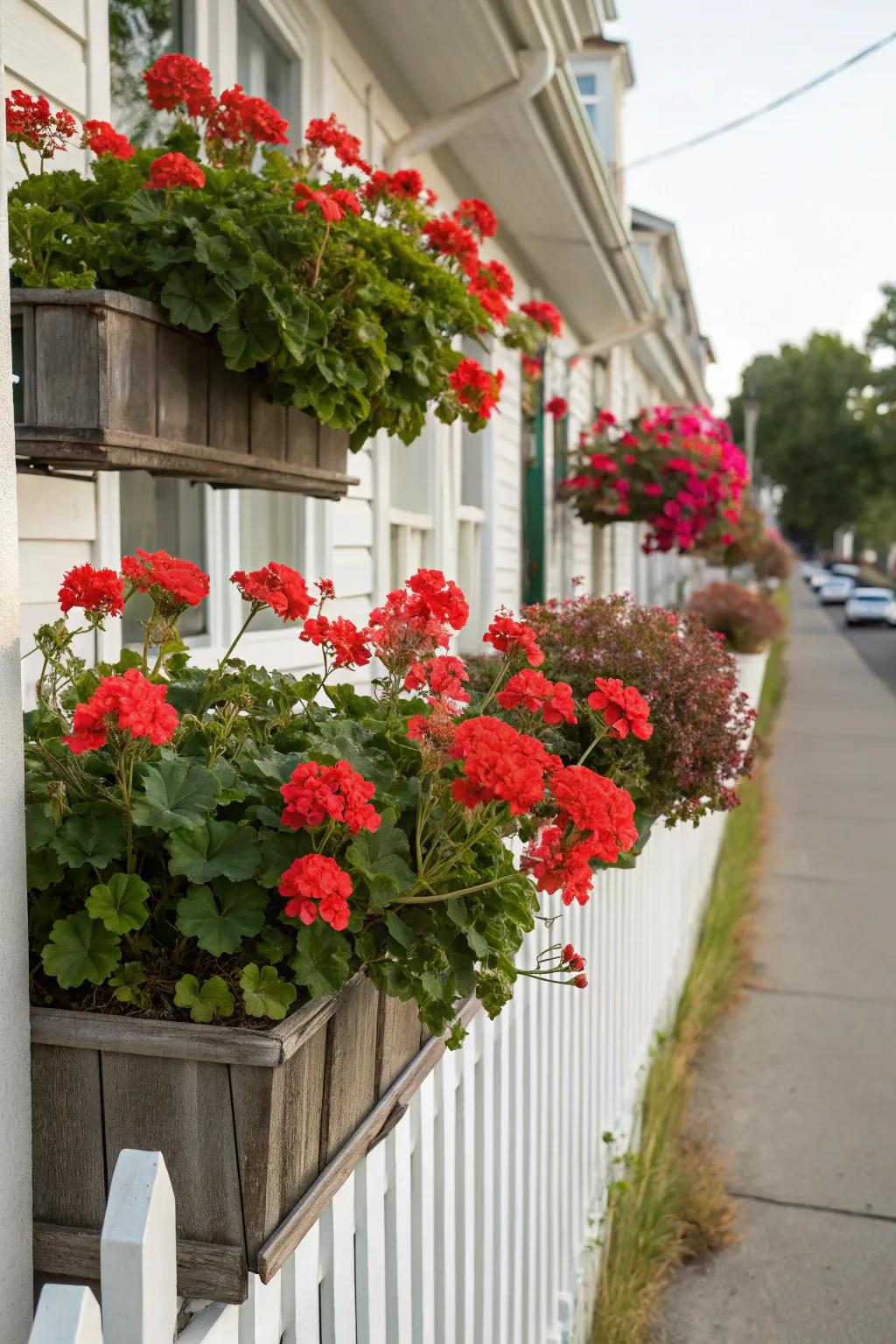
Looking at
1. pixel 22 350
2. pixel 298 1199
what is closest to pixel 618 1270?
pixel 298 1199

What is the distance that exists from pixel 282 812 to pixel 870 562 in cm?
8275

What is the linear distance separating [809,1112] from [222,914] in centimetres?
391

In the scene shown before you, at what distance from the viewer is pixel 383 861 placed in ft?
4.48

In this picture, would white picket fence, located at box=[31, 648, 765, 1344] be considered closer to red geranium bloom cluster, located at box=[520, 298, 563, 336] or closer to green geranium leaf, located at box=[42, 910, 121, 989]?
green geranium leaf, located at box=[42, 910, 121, 989]

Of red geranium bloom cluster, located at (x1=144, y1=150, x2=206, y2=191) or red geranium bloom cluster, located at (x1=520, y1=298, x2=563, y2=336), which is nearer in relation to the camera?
red geranium bloom cluster, located at (x1=144, y1=150, x2=206, y2=191)

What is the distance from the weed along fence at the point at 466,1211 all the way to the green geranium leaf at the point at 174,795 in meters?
0.34

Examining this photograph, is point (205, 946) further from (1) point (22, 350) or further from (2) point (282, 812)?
(1) point (22, 350)

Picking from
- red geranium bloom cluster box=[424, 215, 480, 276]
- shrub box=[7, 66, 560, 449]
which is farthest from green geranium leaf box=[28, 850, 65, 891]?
red geranium bloom cluster box=[424, 215, 480, 276]

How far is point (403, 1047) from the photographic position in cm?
165

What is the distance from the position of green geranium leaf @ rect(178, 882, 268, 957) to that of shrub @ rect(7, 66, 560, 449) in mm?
1197

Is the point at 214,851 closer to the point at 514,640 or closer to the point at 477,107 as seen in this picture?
the point at 514,640

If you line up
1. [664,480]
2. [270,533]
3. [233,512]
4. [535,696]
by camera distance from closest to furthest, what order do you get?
[535,696] → [233,512] → [270,533] → [664,480]

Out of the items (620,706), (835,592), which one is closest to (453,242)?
(620,706)

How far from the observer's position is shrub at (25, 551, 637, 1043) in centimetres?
124
